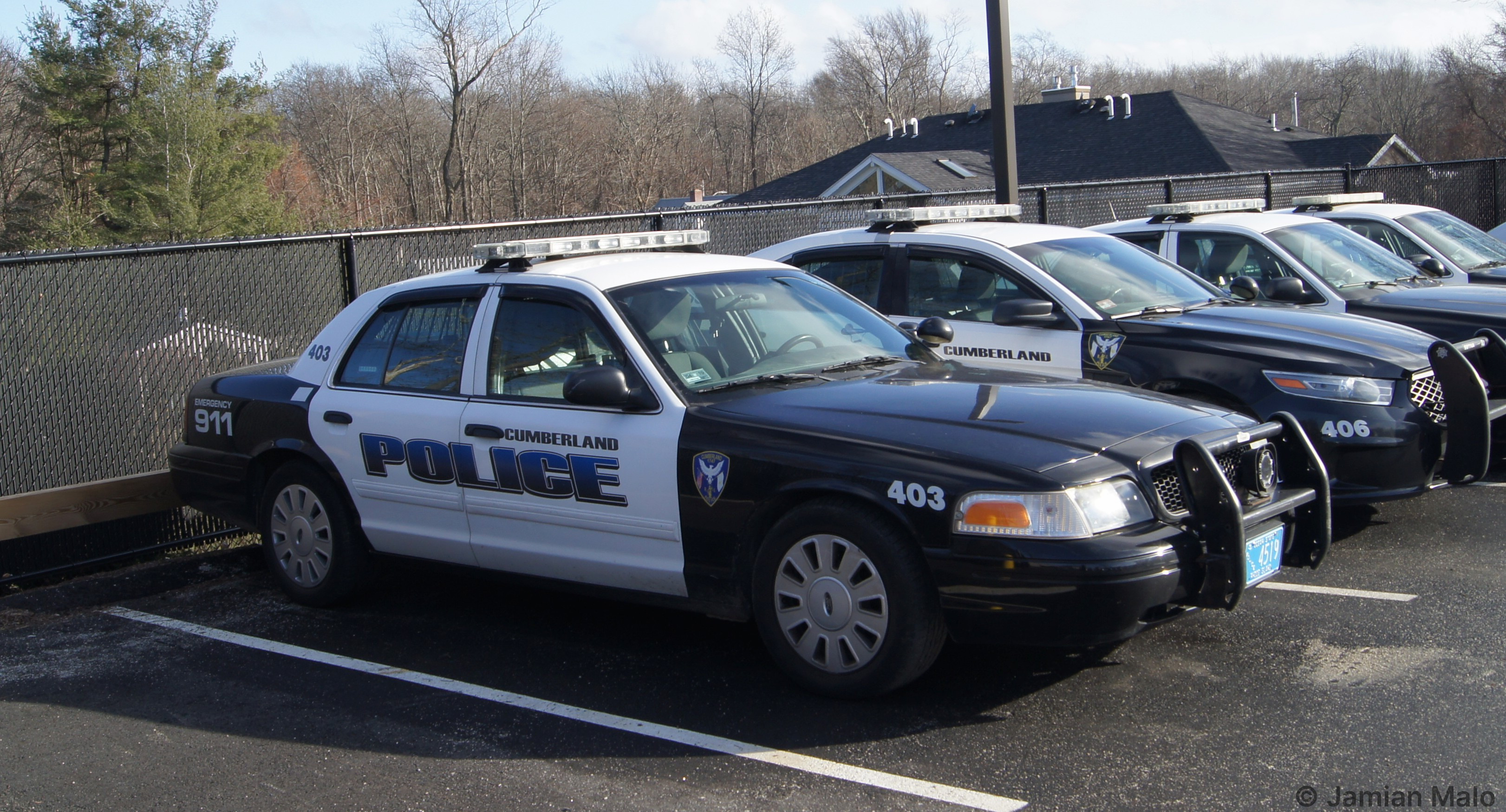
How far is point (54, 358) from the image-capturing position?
7023 millimetres

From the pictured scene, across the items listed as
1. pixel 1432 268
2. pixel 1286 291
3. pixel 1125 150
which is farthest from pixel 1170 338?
pixel 1125 150

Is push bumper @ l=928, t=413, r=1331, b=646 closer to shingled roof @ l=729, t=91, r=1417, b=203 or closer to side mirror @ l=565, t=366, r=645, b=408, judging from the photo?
side mirror @ l=565, t=366, r=645, b=408

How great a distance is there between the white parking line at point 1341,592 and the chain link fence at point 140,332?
541 cm

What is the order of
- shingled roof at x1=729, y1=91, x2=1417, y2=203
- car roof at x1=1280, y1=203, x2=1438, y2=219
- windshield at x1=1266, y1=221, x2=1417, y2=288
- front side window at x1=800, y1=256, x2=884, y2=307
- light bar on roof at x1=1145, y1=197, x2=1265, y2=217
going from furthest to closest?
shingled roof at x1=729, y1=91, x2=1417, y2=203, car roof at x1=1280, y1=203, x2=1438, y2=219, light bar on roof at x1=1145, y1=197, x2=1265, y2=217, windshield at x1=1266, y1=221, x2=1417, y2=288, front side window at x1=800, y1=256, x2=884, y2=307

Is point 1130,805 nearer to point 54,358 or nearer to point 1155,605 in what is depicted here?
point 1155,605

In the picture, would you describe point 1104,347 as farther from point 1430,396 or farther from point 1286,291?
point 1286,291

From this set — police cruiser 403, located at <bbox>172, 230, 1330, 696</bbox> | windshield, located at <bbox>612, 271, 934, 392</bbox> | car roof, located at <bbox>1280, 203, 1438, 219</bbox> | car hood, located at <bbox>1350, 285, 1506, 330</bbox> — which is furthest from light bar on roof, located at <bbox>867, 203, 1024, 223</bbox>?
car roof, located at <bbox>1280, 203, 1438, 219</bbox>

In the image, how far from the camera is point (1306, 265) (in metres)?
8.88

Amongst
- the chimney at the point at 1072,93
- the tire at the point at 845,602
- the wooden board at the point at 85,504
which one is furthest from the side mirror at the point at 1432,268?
the chimney at the point at 1072,93

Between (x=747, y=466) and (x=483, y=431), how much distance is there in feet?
4.30

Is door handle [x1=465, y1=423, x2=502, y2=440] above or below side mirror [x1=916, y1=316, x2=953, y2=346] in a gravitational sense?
below

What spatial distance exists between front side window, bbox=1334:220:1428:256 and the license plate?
716cm

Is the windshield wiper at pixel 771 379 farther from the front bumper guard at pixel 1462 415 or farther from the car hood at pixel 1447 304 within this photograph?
A: the car hood at pixel 1447 304

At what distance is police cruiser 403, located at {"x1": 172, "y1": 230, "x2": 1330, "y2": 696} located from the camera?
13.6 ft
